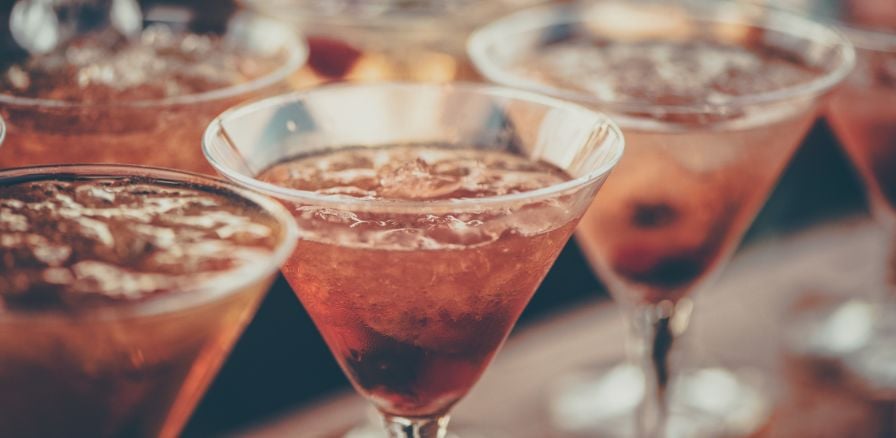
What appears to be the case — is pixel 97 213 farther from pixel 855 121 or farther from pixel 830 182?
pixel 830 182

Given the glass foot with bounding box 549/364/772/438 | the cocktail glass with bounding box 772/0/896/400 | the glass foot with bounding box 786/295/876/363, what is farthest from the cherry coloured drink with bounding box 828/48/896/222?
the glass foot with bounding box 549/364/772/438

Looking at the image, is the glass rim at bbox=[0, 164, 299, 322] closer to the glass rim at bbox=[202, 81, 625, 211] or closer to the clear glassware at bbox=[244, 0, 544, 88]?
the glass rim at bbox=[202, 81, 625, 211]

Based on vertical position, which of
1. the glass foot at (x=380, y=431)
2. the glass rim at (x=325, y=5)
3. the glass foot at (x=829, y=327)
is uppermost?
the glass rim at (x=325, y=5)

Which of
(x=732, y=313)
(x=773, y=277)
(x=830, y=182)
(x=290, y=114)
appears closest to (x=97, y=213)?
(x=290, y=114)

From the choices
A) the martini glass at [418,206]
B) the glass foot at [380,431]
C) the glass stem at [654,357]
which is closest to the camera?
the martini glass at [418,206]

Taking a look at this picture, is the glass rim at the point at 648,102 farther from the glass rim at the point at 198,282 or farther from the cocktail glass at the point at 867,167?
the glass rim at the point at 198,282

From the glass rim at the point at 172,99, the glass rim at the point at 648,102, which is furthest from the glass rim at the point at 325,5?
the glass rim at the point at 172,99
